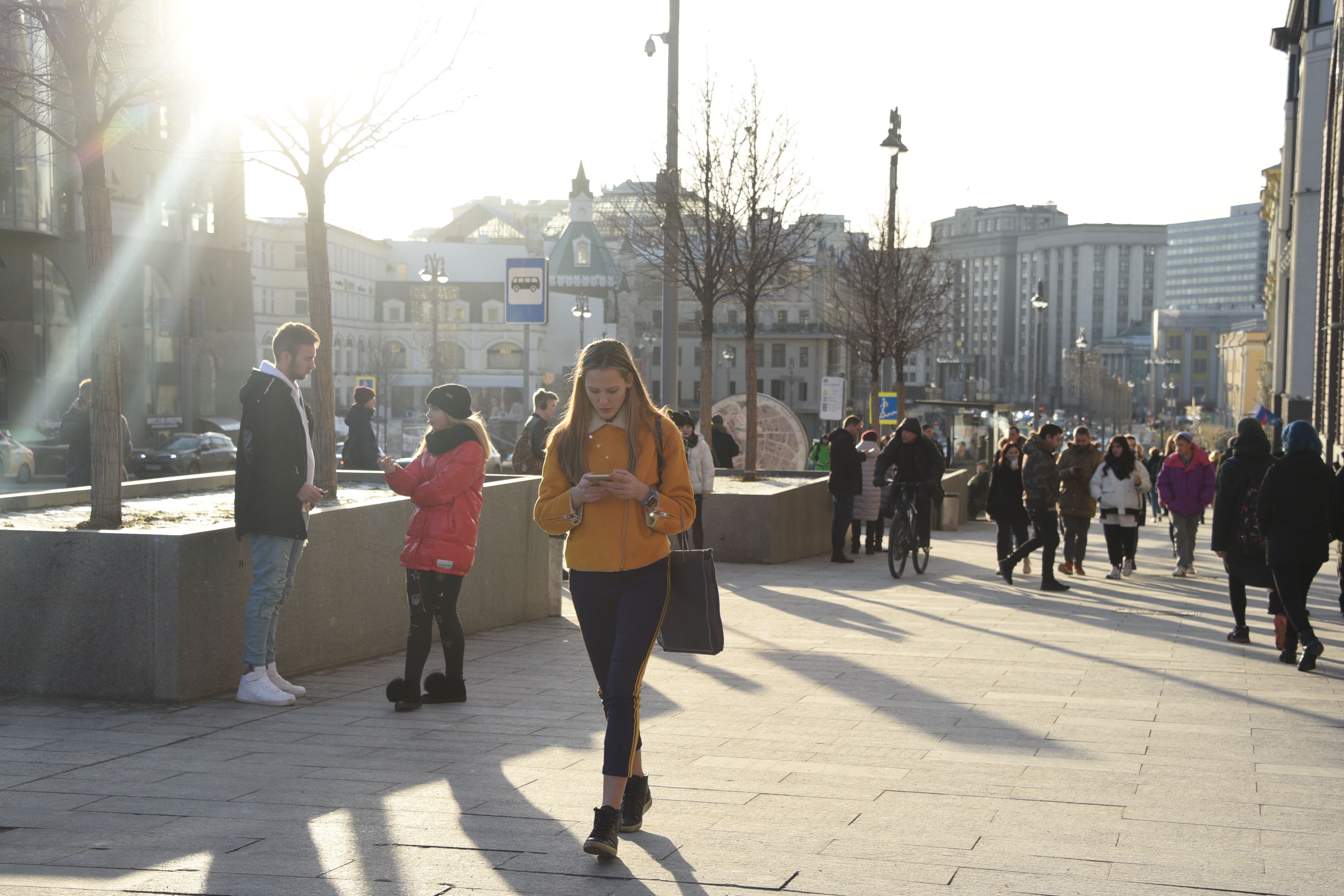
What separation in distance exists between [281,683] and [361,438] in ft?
28.5

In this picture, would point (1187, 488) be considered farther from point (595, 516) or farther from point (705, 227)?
point (595, 516)

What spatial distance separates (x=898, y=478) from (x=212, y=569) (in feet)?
32.1

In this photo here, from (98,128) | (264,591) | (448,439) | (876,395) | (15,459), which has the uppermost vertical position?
(98,128)

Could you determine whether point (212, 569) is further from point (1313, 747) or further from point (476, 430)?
point (1313, 747)

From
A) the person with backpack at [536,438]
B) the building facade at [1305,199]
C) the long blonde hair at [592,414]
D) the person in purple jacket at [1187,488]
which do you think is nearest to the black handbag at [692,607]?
the long blonde hair at [592,414]

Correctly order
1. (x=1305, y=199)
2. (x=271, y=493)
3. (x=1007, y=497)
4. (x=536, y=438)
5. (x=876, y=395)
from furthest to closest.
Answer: (x=1305, y=199)
(x=876, y=395)
(x=1007, y=497)
(x=536, y=438)
(x=271, y=493)

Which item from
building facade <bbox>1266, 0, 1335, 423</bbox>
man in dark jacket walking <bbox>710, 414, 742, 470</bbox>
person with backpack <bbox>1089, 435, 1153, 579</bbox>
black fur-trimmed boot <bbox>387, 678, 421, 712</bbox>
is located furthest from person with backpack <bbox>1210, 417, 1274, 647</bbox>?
building facade <bbox>1266, 0, 1335, 423</bbox>

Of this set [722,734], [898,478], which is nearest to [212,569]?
[722,734]

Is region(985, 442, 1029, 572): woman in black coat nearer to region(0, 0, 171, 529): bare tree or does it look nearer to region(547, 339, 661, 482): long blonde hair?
region(0, 0, 171, 529): bare tree

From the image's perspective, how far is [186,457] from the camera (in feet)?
130

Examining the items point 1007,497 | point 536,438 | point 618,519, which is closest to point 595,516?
point 618,519

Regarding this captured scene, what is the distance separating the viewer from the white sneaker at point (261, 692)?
23.6 feet

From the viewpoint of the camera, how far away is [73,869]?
4391 millimetres

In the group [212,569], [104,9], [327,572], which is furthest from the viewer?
[104,9]
